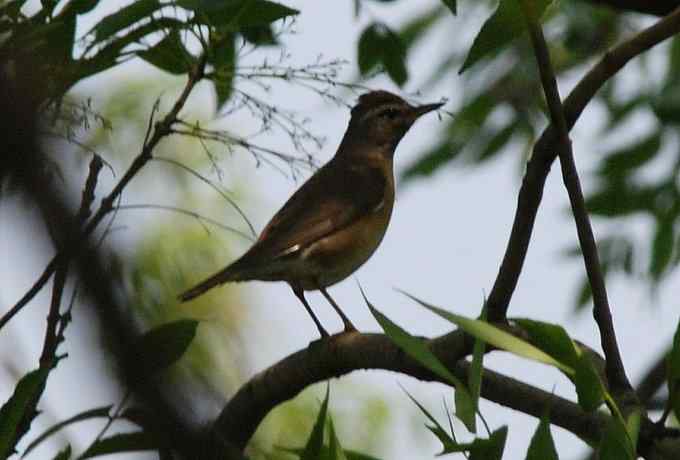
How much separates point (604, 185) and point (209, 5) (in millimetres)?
2625

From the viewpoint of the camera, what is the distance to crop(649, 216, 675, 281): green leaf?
4648 millimetres

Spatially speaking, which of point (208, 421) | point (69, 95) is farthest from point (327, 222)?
point (208, 421)

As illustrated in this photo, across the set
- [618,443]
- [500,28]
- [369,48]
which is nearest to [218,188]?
[369,48]

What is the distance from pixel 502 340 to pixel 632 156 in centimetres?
→ 297

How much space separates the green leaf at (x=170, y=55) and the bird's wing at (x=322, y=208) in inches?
77.2

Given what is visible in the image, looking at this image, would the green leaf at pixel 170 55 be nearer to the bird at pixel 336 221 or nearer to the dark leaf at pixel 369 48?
the dark leaf at pixel 369 48

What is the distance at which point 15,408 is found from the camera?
222 centimetres

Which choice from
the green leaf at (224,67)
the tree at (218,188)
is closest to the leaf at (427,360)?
the tree at (218,188)

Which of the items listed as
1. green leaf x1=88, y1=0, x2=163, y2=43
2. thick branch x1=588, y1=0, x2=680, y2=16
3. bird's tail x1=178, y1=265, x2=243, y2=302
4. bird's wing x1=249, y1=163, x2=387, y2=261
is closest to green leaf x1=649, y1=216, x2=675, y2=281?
thick branch x1=588, y1=0, x2=680, y2=16

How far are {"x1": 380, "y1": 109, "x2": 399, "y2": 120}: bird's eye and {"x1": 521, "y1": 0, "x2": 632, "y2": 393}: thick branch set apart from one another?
4.20 meters

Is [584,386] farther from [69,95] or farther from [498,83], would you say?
[498,83]

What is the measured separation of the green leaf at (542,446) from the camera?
5.99 ft

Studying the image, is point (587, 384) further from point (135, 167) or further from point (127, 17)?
point (127, 17)

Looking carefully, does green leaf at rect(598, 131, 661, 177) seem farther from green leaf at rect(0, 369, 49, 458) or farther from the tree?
green leaf at rect(0, 369, 49, 458)
